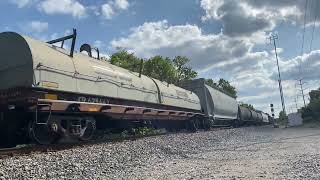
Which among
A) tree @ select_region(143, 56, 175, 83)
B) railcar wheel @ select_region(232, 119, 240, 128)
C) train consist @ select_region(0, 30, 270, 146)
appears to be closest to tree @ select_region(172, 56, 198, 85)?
tree @ select_region(143, 56, 175, 83)

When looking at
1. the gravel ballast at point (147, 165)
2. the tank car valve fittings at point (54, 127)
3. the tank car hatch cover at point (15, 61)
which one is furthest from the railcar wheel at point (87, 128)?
the tank car hatch cover at point (15, 61)

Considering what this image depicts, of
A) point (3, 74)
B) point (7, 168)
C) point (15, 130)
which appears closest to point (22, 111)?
point (15, 130)


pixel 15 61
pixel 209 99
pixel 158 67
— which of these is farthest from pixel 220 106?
pixel 158 67

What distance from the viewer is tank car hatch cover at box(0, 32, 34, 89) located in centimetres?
1079

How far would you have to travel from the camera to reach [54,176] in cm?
778

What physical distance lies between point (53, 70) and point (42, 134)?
201 centimetres

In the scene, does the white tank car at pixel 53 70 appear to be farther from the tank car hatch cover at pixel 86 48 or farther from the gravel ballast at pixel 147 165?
the gravel ballast at pixel 147 165

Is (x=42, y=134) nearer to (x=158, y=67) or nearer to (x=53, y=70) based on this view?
(x=53, y=70)

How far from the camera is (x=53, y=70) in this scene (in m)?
11.3

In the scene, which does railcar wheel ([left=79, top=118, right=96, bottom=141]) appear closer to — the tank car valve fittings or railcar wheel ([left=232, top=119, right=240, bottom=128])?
the tank car valve fittings

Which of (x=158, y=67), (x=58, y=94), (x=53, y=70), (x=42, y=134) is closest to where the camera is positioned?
(x=53, y=70)

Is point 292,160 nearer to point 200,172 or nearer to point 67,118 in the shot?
point 200,172

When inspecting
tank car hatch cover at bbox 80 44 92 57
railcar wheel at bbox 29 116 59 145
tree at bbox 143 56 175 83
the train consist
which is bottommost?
railcar wheel at bbox 29 116 59 145

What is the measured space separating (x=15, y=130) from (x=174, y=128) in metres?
13.7
